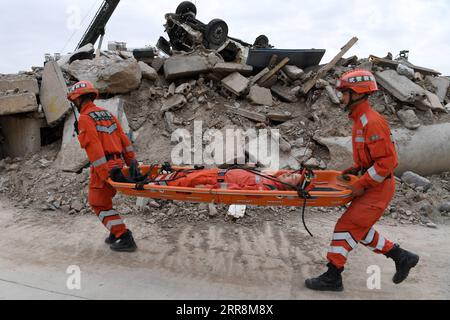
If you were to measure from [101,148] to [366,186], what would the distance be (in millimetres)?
2451

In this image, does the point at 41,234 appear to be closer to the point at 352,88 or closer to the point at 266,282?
the point at 266,282

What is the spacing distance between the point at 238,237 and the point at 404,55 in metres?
7.69

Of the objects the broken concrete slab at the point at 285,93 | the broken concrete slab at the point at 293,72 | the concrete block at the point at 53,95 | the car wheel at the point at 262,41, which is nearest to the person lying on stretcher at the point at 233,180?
the concrete block at the point at 53,95

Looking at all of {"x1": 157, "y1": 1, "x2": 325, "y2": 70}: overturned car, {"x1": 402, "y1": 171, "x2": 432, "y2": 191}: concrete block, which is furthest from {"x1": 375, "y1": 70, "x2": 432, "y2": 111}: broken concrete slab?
{"x1": 402, "y1": 171, "x2": 432, "y2": 191}: concrete block

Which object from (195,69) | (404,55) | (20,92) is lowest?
(20,92)

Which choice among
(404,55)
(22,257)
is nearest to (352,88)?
(22,257)

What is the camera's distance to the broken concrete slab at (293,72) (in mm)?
8164

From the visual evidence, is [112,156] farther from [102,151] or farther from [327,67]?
[327,67]

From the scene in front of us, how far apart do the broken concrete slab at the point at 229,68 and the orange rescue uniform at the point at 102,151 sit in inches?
156

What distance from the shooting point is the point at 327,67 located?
8.05 meters

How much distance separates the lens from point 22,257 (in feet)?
13.8

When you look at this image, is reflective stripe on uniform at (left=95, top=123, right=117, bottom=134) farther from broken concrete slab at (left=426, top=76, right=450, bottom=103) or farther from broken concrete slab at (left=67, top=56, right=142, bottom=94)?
broken concrete slab at (left=426, top=76, right=450, bottom=103)

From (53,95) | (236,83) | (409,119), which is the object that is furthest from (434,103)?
(53,95)

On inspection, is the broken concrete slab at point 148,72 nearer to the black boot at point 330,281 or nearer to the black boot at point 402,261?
the black boot at point 330,281
